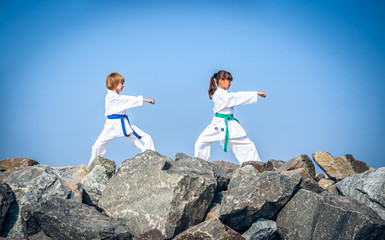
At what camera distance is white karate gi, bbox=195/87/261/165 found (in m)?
9.58

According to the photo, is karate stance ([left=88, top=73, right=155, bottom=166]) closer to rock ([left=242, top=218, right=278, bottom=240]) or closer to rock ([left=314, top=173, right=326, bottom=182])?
rock ([left=314, top=173, right=326, bottom=182])

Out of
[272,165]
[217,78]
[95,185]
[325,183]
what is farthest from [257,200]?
[217,78]

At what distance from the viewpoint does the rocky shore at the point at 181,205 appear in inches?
→ 212

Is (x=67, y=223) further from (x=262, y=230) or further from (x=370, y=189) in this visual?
(x=370, y=189)

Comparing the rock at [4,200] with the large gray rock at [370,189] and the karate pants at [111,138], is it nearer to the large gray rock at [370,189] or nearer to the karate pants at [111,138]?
the karate pants at [111,138]

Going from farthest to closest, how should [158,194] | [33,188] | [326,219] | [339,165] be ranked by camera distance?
1. [339,165]
2. [33,188]
3. [158,194]
4. [326,219]

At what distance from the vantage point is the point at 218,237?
206 inches

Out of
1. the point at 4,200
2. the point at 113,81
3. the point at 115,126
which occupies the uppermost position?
the point at 113,81

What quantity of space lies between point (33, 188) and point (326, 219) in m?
4.56

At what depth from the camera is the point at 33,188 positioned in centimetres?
619

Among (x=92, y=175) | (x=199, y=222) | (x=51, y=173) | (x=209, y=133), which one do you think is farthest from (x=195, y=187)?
(x=209, y=133)

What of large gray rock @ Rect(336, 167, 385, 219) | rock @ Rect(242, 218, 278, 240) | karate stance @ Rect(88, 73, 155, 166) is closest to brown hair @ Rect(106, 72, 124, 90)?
karate stance @ Rect(88, 73, 155, 166)

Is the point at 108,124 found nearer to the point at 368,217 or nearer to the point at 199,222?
the point at 199,222

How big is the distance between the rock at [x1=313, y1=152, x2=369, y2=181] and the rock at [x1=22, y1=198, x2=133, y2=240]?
4.43 m
